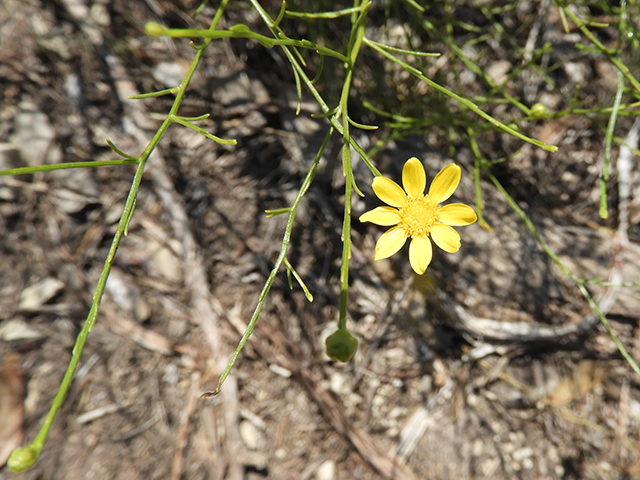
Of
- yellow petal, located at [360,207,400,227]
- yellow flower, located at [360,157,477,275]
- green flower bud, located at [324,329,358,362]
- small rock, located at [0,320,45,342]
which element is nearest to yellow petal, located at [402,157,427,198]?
yellow flower, located at [360,157,477,275]

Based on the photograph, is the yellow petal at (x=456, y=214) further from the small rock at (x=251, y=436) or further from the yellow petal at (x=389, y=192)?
the small rock at (x=251, y=436)

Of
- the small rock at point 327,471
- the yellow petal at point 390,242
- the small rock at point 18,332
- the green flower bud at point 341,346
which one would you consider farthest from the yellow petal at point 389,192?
the small rock at point 18,332

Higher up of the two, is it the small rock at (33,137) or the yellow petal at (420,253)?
the yellow petal at (420,253)

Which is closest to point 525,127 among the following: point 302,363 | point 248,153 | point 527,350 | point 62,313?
point 527,350

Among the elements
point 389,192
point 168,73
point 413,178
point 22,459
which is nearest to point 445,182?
point 413,178

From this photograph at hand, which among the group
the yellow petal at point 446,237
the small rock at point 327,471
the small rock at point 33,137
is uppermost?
the yellow petal at point 446,237

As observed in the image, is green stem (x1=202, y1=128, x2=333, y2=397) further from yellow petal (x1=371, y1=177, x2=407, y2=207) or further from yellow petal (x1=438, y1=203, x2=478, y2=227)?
yellow petal (x1=438, y1=203, x2=478, y2=227)

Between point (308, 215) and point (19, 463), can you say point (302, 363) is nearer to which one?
point (308, 215)
